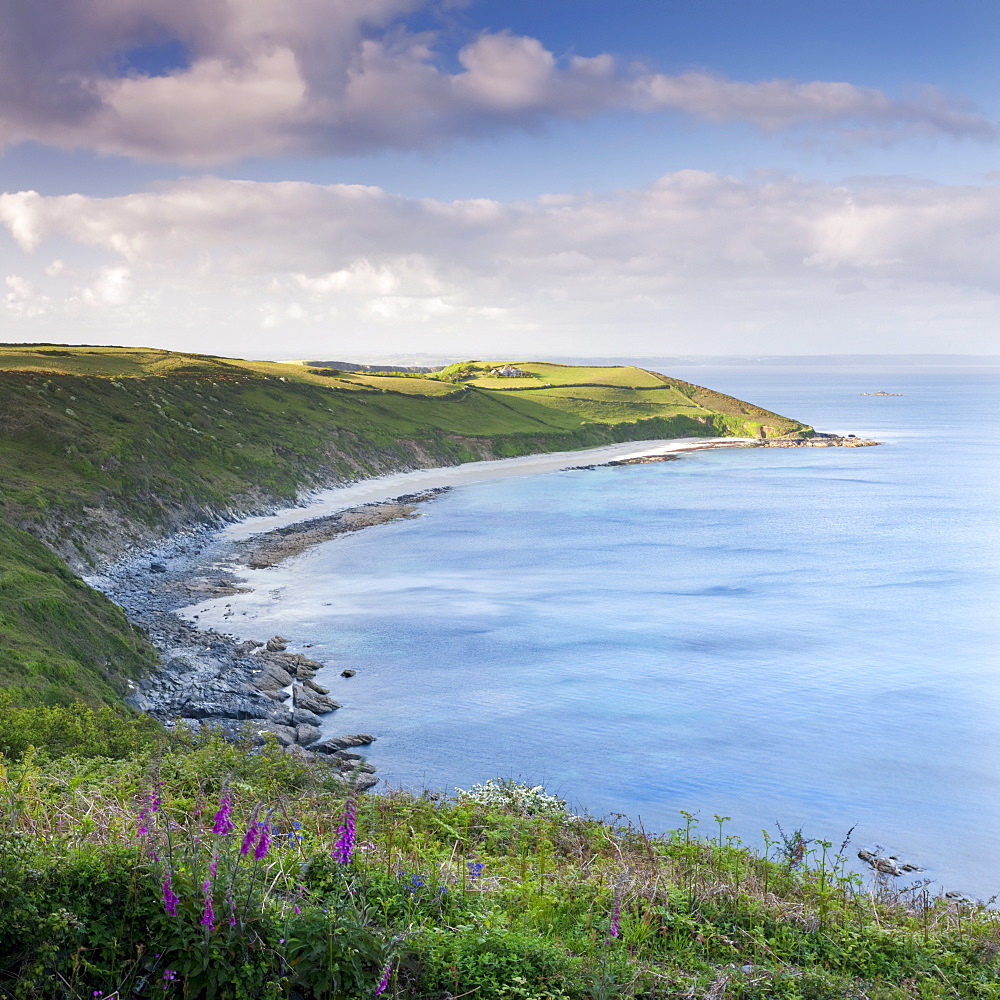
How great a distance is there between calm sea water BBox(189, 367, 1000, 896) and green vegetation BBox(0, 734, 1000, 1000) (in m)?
15.7

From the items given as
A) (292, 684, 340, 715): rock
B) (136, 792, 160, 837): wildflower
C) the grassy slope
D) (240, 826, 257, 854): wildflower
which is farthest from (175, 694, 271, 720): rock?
(240, 826, 257, 854): wildflower

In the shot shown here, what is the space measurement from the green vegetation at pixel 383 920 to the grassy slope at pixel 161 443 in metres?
17.7

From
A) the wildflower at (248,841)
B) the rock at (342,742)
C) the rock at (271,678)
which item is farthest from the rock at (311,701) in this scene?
the wildflower at (248,841)

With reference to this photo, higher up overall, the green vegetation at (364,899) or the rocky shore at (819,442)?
the rocky shore at (819,442)

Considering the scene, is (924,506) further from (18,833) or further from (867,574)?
(18,833)

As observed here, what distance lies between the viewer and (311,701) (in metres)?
35.0

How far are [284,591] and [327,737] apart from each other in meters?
23.8

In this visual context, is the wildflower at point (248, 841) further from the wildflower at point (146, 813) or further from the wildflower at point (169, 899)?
the wildflower at point (146, 813)

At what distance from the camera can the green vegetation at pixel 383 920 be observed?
731 centimetres

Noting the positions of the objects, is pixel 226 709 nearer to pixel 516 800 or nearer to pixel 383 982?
pixel 516 800

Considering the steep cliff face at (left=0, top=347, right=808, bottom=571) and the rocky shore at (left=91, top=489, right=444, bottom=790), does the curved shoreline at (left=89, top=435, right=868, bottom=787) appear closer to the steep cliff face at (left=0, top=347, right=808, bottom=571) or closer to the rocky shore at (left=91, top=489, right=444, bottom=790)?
the rocky shore at (left=91, top=489, right=444, bottom=790)

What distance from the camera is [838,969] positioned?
9.98 m

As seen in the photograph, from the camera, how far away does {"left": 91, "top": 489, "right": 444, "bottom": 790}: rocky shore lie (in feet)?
101

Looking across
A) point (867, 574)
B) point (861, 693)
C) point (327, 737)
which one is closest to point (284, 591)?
point (327, 737)
